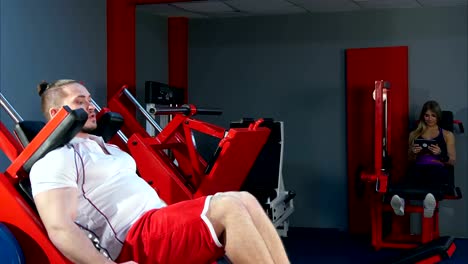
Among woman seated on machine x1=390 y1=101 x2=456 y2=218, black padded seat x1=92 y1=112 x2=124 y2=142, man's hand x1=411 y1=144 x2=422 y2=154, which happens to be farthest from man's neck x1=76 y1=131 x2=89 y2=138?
man's hand x1=411 y1=144 x2=422 y2=154

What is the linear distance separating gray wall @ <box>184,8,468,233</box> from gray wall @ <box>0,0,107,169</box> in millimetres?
1665

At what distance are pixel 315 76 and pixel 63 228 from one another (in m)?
4.26

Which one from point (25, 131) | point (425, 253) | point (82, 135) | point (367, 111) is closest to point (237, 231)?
point (82, 135)

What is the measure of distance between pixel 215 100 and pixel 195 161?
2.31 m

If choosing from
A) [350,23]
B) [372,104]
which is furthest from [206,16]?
[372,104]

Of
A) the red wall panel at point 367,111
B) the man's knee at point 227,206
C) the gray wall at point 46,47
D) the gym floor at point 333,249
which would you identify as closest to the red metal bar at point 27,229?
the man's knee at point 227,206

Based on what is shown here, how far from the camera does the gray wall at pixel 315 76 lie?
556 centimetres

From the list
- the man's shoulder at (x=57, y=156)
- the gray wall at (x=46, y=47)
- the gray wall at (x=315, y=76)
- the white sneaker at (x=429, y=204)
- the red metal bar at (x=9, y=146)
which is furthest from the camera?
the gray wall at (x=315, y=76)

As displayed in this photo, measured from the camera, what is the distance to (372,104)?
5.73 meters

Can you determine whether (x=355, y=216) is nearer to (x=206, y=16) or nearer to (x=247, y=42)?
(x=247, y=42)

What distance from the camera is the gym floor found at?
4.66 metres

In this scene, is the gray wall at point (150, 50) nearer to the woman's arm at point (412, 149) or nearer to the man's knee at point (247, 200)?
the woman's arm at point (412, 149)

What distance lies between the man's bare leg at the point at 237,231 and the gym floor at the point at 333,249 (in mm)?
2413

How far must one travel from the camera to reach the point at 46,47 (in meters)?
4.18
